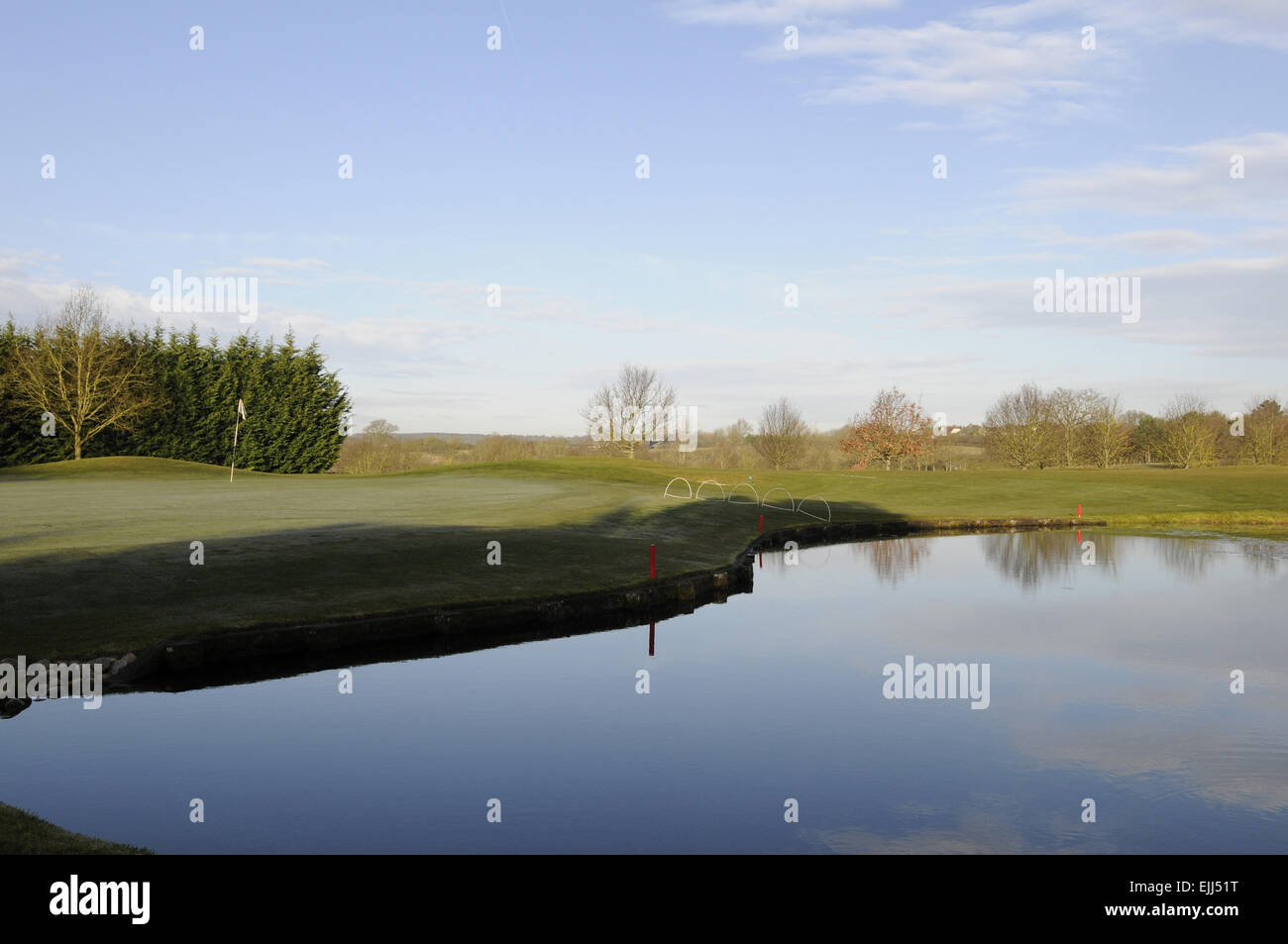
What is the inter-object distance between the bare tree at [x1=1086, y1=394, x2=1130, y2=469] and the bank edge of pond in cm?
7904

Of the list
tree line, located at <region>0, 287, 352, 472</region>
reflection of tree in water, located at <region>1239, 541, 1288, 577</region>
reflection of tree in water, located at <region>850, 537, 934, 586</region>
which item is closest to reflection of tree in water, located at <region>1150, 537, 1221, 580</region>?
reflection of tree in water, located at <region>1239, 541, 1288, 577</region>

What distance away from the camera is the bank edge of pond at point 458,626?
14.8 metres

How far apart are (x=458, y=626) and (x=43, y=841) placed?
1053 centimetres

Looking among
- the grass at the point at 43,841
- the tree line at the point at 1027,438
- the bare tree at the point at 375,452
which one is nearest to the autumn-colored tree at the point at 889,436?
the tree line at the point at 1027,438

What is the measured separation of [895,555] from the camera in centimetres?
3481

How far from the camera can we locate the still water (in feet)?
31.1

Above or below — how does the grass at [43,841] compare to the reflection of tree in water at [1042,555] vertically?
above

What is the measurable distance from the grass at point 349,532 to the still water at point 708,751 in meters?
2.85

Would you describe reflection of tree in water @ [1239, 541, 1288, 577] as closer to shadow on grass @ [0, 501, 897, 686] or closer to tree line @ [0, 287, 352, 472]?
shadow on grass @ [0, 501, 897, 686]

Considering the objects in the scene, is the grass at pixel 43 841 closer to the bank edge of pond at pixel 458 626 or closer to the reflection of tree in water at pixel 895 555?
the bank edge of pond at pixel 458 626

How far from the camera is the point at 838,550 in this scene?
36.1 m

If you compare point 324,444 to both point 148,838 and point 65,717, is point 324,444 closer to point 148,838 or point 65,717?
point 65,717

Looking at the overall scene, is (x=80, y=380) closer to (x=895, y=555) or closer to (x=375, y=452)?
(x=375, y=452)

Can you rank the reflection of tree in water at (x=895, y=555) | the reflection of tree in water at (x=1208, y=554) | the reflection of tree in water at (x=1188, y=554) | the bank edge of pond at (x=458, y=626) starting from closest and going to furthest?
the bank edge of pond at (x=458, y=626) < the reflection of tree in water at (x=1188, y=554) < the reflection of tree in water at (x=895, y=555) < the reflection of tree in water at (x=1208, y=554)
